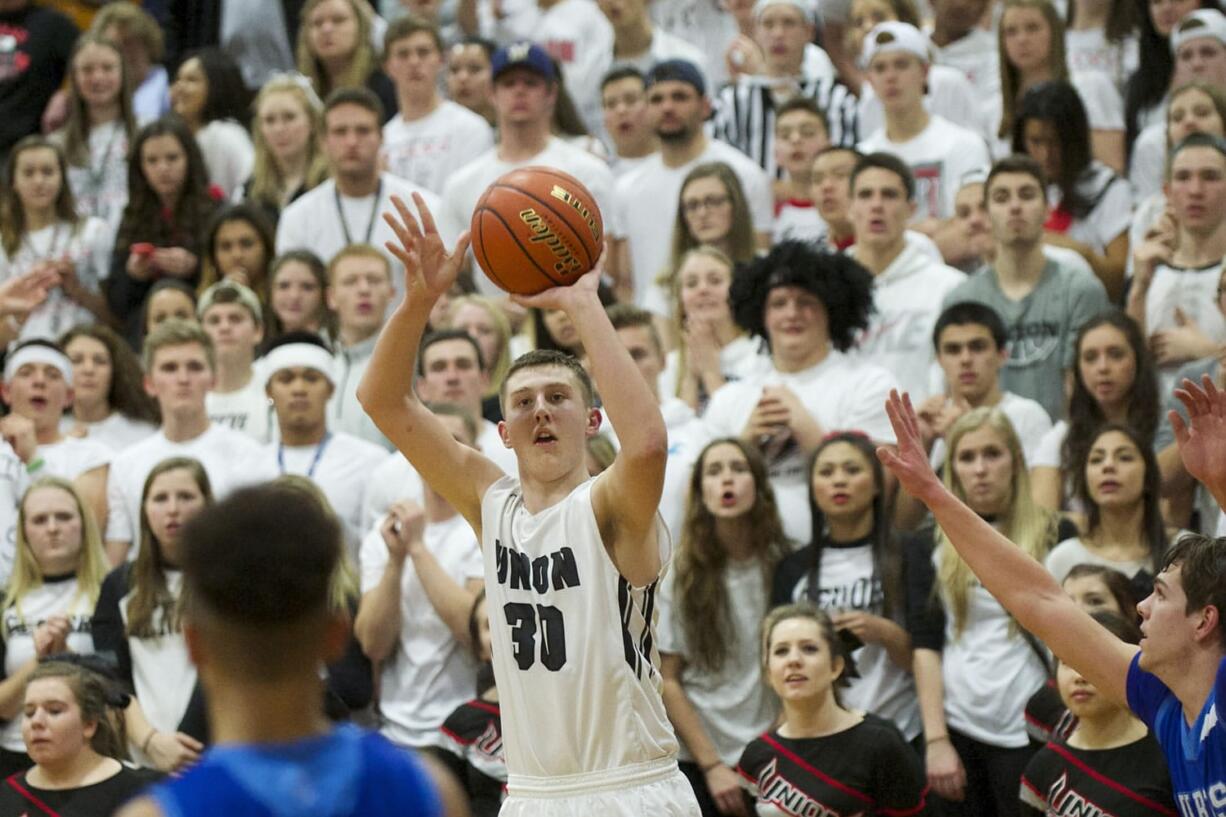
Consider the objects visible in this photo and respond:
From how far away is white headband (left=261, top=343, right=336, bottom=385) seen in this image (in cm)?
1019

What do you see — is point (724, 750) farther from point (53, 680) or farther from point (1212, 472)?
point (1212, 472)

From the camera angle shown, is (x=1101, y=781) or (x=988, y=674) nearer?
(x=1101, y=781)

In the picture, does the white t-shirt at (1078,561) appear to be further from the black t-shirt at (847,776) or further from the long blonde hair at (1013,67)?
the long blonde hair at (1013,67)

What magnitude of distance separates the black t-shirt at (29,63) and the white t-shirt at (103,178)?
1603 mm

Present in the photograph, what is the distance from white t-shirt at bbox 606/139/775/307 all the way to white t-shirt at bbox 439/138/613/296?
169mm

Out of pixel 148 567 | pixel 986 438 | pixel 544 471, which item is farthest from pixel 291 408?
A: pixel 544 471

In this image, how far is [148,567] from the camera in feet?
30.0

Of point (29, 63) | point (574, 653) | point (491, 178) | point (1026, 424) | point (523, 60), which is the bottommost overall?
point (574, 653)

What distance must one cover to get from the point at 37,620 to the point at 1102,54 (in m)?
7.99

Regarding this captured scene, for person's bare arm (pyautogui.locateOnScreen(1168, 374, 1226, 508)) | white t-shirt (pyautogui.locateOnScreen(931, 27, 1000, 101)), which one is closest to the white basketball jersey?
person's bare arm (pyautogui.locateOnScreen(1168, 374, 1226, 508))

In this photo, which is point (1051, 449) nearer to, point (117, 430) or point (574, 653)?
point (574, 653)

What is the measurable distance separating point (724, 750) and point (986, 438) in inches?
72.1

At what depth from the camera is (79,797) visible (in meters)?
8.12

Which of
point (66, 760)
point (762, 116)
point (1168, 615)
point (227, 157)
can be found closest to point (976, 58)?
point (762, 116)
